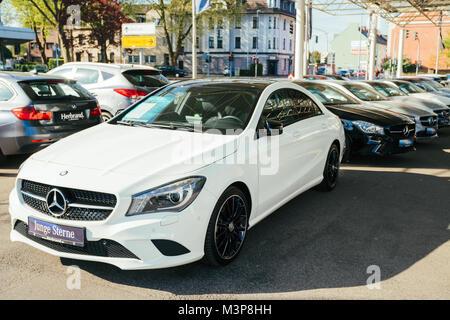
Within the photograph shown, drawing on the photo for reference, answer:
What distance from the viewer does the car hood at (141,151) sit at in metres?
3.43

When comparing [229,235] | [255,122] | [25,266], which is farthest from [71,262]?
[255,122]

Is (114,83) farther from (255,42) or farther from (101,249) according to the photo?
(255,42)

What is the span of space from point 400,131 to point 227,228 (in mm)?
5873

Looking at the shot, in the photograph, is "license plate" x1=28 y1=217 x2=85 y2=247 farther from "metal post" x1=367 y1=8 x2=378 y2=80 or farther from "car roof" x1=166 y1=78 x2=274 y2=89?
"metal post" x1=367 y1=8 x2=378 y2=80

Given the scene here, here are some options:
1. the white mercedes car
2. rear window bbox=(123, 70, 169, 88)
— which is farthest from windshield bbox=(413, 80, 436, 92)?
the white mercedes car

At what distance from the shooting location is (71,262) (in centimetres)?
393

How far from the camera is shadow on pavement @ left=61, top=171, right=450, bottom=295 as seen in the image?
11.9ft

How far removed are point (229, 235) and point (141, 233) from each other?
0.92 metres

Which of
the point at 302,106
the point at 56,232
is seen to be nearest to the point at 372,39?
the point at 302,106

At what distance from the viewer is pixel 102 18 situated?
4097cm

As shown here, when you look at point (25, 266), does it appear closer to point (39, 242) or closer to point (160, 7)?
point (39, 242)

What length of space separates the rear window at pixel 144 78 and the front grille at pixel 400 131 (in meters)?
5.49

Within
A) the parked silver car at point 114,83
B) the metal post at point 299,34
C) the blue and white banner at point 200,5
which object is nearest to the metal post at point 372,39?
the metal post at point 299,34

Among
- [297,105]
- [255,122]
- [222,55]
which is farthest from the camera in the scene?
[222,55]
